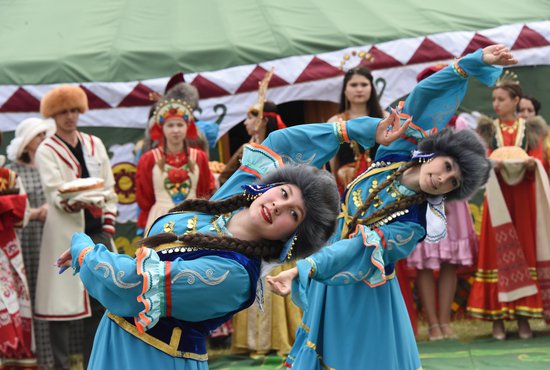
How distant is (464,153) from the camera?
446 centimetres

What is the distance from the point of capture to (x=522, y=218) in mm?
7457

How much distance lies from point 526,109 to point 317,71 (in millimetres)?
1765

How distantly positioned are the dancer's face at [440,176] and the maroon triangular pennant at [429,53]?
4204 millimetres

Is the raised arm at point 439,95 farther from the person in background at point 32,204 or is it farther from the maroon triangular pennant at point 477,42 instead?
the maroon triangular pennant at point 477,42

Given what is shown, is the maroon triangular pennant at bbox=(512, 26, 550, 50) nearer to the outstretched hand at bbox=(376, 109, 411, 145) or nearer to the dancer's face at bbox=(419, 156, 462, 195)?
the dancer's face at bbox=(419, 156, 462, 195)

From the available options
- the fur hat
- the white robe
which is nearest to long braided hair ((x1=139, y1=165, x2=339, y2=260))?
the white robe

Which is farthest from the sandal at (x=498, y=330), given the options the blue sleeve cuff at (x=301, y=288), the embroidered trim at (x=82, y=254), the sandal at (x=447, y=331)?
the embroidered trim at (x=82, y=254)

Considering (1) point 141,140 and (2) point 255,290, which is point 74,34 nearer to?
(1) point 141,140

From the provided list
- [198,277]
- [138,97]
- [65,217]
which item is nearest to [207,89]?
[138,97]

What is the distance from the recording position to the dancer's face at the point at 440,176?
4448 millimetres

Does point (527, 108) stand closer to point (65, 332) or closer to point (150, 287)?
point (65, 332)

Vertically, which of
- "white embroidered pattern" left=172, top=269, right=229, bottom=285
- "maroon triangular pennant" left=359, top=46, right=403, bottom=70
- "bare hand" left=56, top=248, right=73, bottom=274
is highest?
"maroon triangular pennant" left=359, top=46, right=403, bottom=70

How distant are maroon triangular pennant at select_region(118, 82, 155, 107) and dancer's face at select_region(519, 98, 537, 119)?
2.99 m

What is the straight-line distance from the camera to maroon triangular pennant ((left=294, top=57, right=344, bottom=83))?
8422 mm
